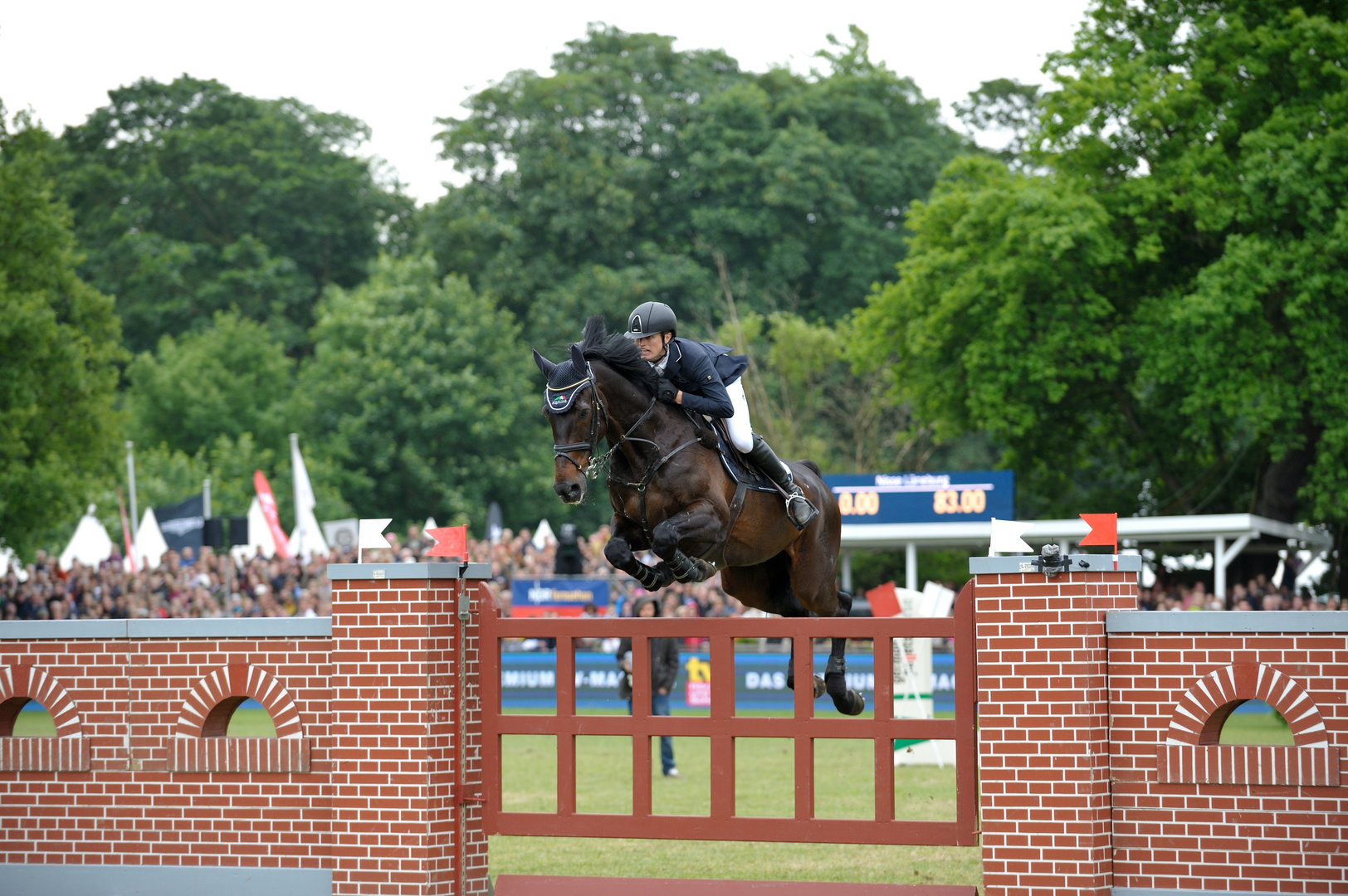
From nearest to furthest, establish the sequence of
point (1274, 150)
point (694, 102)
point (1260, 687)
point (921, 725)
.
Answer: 1. point (1260, 687)
2. point (921, 725)
3. point (1274, 150)
4. point (694, 102)

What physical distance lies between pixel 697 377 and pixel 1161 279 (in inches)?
730

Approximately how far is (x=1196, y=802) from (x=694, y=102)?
3958cm

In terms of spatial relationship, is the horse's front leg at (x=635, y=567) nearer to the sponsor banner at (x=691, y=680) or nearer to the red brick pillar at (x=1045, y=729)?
the red brick pillar at (x=1045, y=729)

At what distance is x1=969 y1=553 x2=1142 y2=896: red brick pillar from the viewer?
19.9 feet

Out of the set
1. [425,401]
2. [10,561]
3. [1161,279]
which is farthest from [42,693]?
[425,401]

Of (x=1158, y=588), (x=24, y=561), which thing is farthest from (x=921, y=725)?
(x=24, y=561)

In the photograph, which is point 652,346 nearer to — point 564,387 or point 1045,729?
point 564,387

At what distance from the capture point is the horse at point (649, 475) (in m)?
6.67

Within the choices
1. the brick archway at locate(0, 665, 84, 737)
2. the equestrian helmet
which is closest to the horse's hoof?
the equestrian helmet

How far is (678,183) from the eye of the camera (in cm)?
4144

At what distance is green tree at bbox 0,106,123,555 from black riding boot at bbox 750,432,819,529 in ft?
58.4

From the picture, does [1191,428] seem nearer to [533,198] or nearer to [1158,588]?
[1158,588]

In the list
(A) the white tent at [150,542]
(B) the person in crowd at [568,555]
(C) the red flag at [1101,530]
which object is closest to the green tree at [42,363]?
(A) the white tent at [150,542]

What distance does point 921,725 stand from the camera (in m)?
6.49
